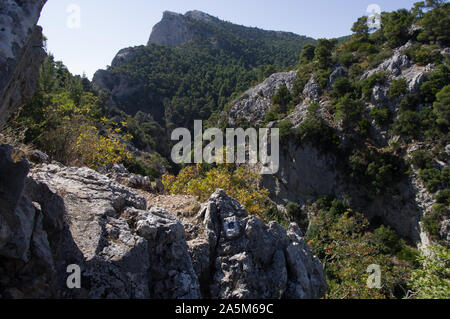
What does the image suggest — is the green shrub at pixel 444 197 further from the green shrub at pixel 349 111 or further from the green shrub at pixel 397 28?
the green shrub at pixel 397 28

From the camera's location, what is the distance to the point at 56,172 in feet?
17.5

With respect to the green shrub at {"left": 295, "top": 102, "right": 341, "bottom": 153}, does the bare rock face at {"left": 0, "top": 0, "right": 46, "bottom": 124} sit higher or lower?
lower

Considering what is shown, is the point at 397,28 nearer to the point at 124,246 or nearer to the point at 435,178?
the point at 435,178

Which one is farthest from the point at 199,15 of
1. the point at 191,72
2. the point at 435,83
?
the point at 435,83

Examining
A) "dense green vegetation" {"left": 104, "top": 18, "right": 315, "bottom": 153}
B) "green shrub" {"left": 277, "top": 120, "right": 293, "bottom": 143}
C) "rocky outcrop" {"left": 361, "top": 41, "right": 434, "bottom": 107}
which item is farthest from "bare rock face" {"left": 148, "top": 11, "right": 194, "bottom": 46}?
"rocky outcrop" {"left": 361, "top": 41, "right": 434, "bottom": 107}

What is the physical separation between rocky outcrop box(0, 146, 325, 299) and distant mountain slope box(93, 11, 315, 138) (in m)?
53.6

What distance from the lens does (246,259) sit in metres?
5.04

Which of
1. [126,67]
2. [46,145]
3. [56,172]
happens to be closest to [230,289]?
[56,172]

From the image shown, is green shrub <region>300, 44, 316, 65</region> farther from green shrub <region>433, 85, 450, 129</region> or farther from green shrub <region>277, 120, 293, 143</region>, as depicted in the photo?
green shrub <region>433, 85, 450, 129</region>

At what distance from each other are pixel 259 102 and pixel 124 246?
138 ft

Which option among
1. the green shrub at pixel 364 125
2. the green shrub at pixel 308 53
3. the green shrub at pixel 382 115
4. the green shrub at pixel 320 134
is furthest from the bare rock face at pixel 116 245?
the green shrub at pixel 308 53

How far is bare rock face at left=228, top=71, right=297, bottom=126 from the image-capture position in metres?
42.2

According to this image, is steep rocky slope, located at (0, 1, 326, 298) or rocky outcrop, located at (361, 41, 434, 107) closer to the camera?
steep rocky slope, located at (0, 1, 326, 298)

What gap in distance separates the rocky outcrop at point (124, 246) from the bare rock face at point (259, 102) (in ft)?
120
